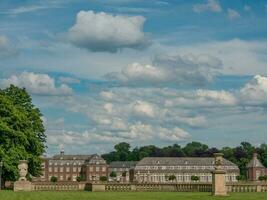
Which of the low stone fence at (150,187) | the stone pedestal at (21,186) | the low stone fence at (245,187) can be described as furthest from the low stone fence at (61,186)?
the low stone fence at (245,187)

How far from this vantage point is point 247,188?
5066 centimetres

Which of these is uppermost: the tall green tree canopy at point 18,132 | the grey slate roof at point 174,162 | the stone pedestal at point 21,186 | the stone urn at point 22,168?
the grey slate roof at point 174,162

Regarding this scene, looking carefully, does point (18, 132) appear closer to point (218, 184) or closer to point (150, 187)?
point (150, 187)

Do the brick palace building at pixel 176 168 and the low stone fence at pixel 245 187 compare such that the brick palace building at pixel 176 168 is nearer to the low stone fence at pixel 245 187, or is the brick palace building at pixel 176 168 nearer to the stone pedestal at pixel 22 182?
the stone pedestal at pixel 22 182

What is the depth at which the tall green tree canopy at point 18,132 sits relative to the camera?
58.2 metres

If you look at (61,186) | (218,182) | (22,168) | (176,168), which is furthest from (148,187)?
→ (176,168)

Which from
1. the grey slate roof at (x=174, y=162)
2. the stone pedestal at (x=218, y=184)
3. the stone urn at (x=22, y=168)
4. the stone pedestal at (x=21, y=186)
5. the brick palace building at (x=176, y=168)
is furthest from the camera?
the grey slate roof at (x=174, y=162)

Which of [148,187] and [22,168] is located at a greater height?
[22,168]

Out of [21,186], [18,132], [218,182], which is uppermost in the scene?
[18,132]

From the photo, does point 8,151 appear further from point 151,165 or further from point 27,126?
point 151,165

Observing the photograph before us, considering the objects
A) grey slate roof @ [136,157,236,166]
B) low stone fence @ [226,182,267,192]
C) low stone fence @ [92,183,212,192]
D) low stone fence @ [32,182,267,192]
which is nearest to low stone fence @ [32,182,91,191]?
low stone fence @ [32,182,267,192]

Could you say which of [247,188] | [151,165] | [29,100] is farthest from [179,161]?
[247,188]

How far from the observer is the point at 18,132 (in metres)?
59.4

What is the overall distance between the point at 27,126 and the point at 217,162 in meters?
27.2
